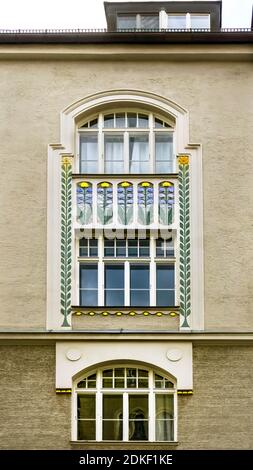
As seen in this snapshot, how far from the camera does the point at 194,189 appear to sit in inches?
917

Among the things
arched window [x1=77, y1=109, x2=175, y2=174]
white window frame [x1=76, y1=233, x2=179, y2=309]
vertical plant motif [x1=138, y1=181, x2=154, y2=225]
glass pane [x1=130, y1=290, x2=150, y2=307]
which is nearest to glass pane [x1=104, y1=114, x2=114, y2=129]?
arched window [x1=77, y1=109, x2=175, y2=174]

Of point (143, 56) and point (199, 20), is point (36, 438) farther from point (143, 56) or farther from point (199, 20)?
point (199, 20)

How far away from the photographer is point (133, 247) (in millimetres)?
23219

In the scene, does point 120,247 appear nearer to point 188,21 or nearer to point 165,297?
point 165,297

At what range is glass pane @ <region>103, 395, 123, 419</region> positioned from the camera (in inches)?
875

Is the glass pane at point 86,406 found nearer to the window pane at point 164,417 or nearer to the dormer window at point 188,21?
the window pane at point 164,417

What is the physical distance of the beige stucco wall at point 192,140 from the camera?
2267 centimetres

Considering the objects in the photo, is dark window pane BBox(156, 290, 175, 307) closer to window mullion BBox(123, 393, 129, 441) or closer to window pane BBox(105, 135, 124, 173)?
window mullion BBox(123, 393, 129, 441)

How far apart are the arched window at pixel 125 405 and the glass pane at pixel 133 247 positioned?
108 inches

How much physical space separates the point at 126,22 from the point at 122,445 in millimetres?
11897

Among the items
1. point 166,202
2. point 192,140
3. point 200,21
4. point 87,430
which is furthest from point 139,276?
point 200,21

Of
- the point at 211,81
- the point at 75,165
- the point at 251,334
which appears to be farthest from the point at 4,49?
the point at 251,334

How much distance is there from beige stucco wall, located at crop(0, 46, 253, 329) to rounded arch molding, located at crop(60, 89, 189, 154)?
Result: 0.16 metres

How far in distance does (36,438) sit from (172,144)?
314 inches
